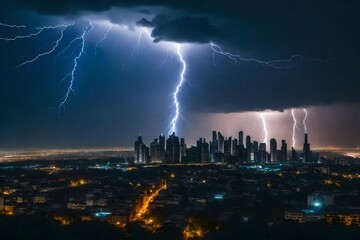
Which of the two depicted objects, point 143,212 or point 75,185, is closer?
point 143,212

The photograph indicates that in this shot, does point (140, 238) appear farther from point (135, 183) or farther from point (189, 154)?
point (189, 154)

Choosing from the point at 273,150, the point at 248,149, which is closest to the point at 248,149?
the point at 248,149

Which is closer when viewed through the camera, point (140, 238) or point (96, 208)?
point (140, 238)

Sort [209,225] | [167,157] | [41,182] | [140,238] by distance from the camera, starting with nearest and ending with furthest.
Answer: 1. [140,238]
2. [209,225]
3. [41,182]
4. [167,157]

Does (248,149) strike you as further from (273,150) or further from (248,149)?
(273,150)

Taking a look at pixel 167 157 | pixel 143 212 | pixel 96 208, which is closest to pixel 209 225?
pixel 143 212

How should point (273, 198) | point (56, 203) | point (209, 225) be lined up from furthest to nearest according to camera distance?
1. point (273, 198)
2. point (56, 203)
3. point (209, 225)

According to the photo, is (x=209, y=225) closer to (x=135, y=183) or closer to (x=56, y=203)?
(x=56, y=203)

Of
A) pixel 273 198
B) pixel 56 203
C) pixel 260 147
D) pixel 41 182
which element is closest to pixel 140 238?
pixel 56 203

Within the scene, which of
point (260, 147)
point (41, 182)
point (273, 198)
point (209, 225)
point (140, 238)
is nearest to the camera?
point (140, 238)
